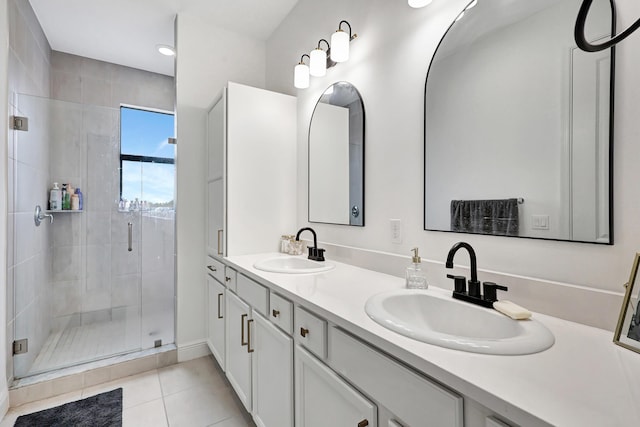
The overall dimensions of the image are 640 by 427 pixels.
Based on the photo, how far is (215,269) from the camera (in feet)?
7.13

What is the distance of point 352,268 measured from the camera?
161cm

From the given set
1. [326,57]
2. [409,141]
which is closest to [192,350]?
[409,141]

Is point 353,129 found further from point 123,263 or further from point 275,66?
point 123,263

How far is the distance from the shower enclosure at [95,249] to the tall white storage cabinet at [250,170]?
0.60 meters

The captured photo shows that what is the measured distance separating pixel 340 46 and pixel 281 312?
1.41 meters

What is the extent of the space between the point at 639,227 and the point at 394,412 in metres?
0.78

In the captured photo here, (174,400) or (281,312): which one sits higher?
(281,312)

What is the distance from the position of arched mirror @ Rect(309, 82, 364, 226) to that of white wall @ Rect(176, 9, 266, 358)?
1027 millimetres

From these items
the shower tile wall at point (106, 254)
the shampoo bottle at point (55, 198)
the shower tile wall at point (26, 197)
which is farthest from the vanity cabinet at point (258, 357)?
the shampoo bottle at point (55, 198)

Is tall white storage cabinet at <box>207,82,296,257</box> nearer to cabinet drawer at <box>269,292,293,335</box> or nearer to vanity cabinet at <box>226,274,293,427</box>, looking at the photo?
vanity cabinet at <box>226,274,293,427</box>

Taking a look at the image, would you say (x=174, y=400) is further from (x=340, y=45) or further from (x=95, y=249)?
(x=340, y=45)

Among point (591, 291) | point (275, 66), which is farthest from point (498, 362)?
point (275, 66)

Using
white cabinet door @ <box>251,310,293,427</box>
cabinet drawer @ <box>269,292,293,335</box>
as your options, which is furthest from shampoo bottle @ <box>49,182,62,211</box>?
cabinet drawer @ <box>269,292,293,335</box>

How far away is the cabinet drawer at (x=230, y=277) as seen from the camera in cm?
178
